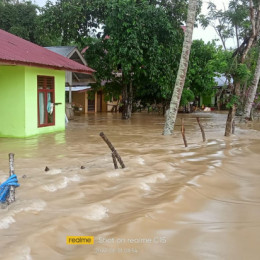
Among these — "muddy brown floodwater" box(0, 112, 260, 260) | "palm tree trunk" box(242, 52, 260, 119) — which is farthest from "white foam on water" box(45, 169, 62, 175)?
"palm tree trunk" box(242, 52, 260, 119)

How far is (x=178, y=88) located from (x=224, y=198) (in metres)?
7.87

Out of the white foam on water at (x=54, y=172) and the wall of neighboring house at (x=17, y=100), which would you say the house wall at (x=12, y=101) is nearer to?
the wall of neighboring house at (x=17, y=100)

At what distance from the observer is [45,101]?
14.3 metres

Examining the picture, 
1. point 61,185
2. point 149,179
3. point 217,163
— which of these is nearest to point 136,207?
point 149,179

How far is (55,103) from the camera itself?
14.9m

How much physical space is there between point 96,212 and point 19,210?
1.08 metres

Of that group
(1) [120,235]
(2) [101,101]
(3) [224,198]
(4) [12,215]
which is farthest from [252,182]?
(2) [101,101]

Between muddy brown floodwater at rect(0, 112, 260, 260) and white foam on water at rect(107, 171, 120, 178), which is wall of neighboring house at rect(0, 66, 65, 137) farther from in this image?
white foam on water at rect(107, 171, 120, 178)

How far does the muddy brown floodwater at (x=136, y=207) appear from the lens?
4180 millimetres

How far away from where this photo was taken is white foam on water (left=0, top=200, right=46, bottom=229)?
470cm

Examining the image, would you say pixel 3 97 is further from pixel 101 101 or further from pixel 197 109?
pixel 197 109

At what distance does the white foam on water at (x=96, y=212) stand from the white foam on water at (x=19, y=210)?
0.70 meters

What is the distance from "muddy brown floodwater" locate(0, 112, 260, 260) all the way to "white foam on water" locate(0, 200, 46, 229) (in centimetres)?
1

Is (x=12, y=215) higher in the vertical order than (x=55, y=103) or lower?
lower
